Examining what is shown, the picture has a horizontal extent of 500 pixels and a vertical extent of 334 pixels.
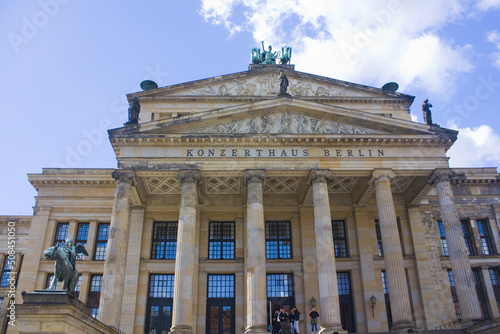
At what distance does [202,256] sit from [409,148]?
1649 centimetres

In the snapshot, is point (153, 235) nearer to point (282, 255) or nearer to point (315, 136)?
point (282, 255)

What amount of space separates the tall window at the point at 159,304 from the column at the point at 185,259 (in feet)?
15.6

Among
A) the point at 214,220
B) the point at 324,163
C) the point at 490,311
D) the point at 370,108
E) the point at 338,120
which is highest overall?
the point at 370,108

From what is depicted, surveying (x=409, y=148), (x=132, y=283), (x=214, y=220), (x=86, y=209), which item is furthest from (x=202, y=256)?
(x=409, y=148)

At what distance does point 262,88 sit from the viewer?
1468 inches

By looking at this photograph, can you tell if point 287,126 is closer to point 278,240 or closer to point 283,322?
point 278,240

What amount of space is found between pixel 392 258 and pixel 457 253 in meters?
4.13

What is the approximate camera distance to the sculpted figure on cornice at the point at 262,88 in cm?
3712

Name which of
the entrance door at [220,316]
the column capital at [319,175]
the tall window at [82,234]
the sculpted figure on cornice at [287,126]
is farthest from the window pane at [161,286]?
the column capital at [319,175]

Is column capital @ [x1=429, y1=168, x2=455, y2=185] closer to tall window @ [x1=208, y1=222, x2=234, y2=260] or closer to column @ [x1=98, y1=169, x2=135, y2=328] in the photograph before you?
tall window @ [x1=208, y1=222, x2=234, y2=260]

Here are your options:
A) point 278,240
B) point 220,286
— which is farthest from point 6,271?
point 278,240

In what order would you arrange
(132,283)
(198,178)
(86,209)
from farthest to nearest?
(86,209), (132,283), (198,178)

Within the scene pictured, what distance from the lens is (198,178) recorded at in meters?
29.8

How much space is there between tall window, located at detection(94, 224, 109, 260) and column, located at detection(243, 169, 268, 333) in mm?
13211
